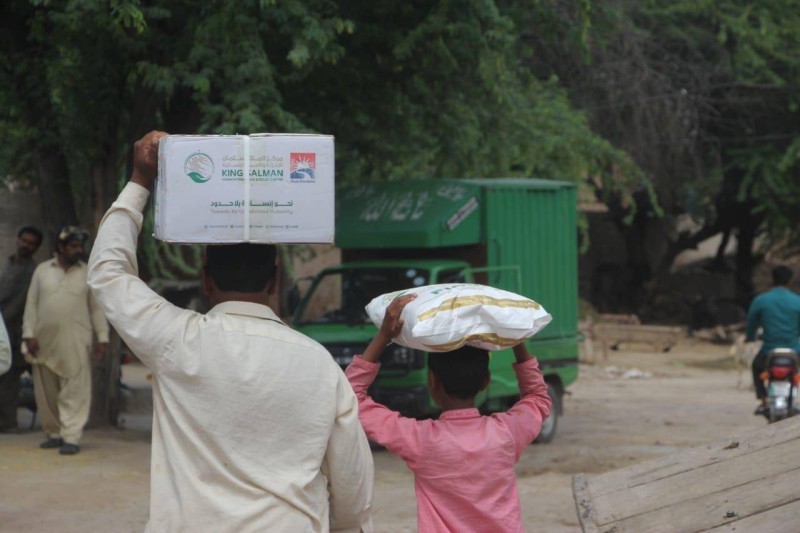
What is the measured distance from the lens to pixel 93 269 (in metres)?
2.95

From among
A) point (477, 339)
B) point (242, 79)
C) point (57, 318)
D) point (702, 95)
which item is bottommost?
point (57, 318)

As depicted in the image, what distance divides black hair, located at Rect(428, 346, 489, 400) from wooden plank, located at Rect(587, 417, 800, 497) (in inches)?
Result: 88.0

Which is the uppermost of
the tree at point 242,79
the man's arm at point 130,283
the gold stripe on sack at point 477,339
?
the tree at point 242,79

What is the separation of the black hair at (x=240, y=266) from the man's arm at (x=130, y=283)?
0.17m

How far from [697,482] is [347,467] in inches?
115

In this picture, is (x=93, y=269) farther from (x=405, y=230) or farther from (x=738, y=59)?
(x=738, y=59)

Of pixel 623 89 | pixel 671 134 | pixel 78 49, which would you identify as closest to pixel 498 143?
pixel 78 49

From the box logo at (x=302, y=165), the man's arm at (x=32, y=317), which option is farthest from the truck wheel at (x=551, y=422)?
the box logo at (x=302, y=165)

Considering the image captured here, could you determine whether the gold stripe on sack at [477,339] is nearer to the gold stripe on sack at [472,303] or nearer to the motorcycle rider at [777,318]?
the gold stripe on sack at [472,303]

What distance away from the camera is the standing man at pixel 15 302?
1100cm

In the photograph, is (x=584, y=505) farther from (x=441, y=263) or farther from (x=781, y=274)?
(x=781, y=274)

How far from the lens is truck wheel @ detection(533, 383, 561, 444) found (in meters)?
12.5

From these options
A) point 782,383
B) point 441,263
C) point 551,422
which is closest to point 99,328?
point 441,263

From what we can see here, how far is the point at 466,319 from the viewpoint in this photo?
11.4ft
